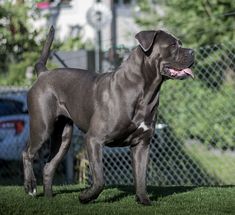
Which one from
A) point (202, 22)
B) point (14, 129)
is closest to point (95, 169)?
point (14, 129)

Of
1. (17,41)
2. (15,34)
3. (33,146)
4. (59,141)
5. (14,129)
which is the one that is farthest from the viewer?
(15,34)

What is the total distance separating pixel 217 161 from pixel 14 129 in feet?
10.8

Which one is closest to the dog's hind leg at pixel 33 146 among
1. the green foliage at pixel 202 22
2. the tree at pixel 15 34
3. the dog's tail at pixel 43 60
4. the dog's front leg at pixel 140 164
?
the dog's tail at pixel 43 60

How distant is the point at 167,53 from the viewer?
20.0ft

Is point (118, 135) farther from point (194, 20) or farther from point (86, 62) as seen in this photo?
point (194, 20)

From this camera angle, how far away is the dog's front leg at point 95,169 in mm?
5938

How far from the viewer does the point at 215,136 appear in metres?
10.0

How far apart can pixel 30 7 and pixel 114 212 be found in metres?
11.7

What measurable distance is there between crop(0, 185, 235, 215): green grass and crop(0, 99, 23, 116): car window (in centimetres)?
394

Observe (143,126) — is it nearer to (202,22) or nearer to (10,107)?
(10,107)

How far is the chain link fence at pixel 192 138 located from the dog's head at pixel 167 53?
359 centimetres

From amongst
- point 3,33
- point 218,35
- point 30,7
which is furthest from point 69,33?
point 218,35

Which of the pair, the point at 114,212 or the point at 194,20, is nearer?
the point at 114,212

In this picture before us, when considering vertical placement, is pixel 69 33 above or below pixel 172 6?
below
